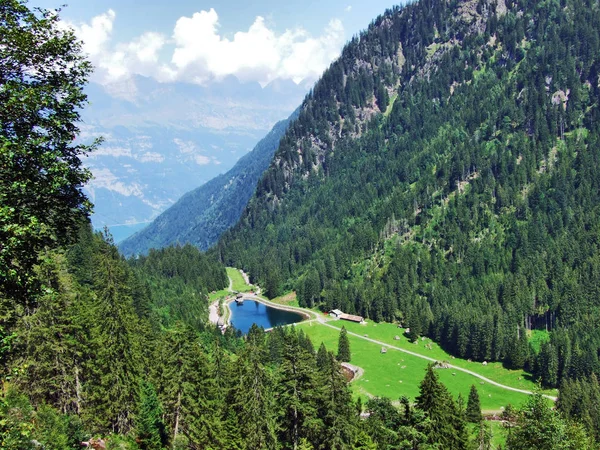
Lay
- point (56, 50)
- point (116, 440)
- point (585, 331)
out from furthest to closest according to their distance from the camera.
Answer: point (585, 331), point (116, 440), point (56, 50)

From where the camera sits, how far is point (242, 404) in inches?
1991

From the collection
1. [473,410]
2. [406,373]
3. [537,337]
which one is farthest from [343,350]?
[537,337]

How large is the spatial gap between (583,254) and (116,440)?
182010mm

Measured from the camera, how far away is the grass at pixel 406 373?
119219 millimetres

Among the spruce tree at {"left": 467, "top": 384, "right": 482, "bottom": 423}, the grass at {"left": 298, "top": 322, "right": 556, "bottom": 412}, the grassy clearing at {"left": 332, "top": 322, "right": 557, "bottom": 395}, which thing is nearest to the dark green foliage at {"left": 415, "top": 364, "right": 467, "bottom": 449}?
the spruce tree at {"left": 467, "top": 384, "right": 482, "bottom": 423}

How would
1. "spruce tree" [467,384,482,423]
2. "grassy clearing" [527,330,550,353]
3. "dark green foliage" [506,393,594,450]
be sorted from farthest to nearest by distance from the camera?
"grassy clearing" [527,330,550,353] → "spruce tree" [467,384,482,423] → "dark green foliage" [506,393,594,450]

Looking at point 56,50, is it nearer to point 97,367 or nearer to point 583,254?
point 97,367

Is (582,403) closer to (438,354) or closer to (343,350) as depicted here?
(438,354)

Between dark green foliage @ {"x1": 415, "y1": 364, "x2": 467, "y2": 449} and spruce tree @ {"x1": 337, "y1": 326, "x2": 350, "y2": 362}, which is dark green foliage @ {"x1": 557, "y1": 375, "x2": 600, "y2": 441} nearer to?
spruce tree @ {"x1": 337, "y1": 326, "x2": 350, "y2": 362}

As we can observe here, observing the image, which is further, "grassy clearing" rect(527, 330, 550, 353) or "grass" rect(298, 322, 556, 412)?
"grassy clearing" rect(527, 330, 550, 353)

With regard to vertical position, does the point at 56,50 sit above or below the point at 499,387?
above

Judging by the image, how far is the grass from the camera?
391ft

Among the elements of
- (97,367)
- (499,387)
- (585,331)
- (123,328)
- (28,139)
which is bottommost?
(499,387)

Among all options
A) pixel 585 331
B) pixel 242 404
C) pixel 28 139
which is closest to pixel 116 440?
pixel 242 404
